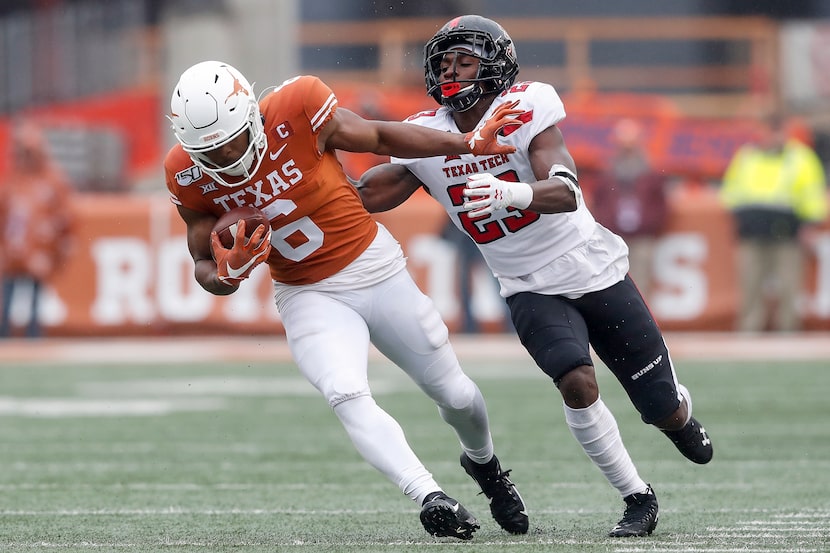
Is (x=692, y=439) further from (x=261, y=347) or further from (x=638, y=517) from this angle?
(x=261, y=347)

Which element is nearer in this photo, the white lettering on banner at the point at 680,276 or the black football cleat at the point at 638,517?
the black football cleat at the point at 638,517

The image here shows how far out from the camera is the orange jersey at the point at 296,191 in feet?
15.8

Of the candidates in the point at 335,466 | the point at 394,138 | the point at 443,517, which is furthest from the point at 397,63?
the point at 443,517

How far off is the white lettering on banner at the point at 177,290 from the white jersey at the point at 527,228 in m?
7.84

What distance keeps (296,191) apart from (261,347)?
7273mm

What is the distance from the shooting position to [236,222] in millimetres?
4684

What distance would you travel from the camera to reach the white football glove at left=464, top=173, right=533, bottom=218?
4.54m

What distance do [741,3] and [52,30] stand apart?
854 centimetres

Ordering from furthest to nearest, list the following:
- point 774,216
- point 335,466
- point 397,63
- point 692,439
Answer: point 397,63 → point 774,216 → point 335,466 → point 692,439

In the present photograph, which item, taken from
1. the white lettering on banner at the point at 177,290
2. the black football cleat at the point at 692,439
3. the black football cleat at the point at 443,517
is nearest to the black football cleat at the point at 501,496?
the black football cleat at the point at 443,517

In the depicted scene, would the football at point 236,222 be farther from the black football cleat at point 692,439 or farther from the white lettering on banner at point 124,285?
the white lettering on banner at point 124,285

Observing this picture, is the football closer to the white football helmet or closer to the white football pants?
the white football helmet

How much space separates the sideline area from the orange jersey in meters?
6.46

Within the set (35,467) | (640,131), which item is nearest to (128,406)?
(35,467)
